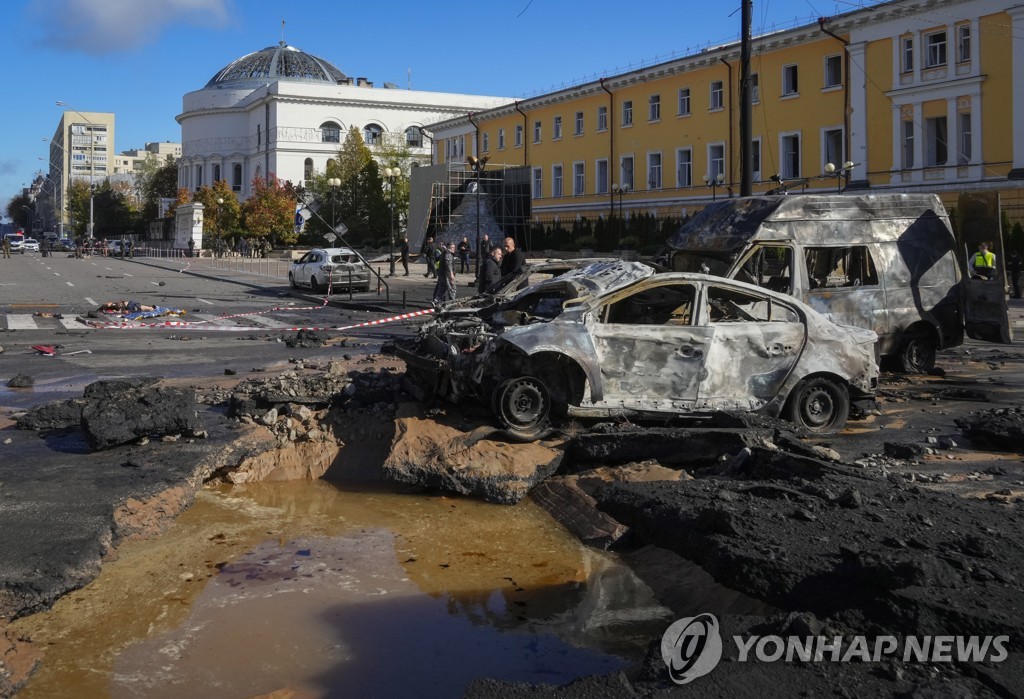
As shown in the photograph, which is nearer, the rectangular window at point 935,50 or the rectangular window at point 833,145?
the rectangular window at point 935,50

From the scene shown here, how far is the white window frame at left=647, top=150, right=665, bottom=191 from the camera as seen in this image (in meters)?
53.3

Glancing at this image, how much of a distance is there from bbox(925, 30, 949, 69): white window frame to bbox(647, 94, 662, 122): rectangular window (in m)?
16.1

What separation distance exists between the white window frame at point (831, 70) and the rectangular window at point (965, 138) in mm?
6423

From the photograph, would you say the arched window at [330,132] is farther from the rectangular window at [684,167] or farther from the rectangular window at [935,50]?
the rectangular window at [935,50]

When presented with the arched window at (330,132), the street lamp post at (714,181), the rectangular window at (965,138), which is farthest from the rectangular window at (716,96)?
the arched window at (330,132)

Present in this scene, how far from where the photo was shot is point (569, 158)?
200ft

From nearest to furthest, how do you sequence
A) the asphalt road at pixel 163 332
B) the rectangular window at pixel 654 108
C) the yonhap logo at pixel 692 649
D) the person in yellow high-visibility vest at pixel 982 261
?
the yonhap logo at pixel 692 649, the asphalt road at pixel 163 332, the person in yellow high-visibility vest at pixel 982 261, the rectangular window at pixel 654 108

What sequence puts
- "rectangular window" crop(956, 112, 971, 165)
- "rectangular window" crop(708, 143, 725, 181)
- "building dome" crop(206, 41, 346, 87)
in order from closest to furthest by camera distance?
"rectangular window" crop(956, 112, 971, 165)
"rectangular window" crop(708, 143, 725, 181)
"building dome" crop(206, 41, 346, 87)

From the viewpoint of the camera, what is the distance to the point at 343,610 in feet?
18.1

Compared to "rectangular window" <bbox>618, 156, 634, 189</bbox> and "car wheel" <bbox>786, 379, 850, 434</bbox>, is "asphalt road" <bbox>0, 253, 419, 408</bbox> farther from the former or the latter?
"rectangular window" <bbox>618, 156, 634, 189</bbox>

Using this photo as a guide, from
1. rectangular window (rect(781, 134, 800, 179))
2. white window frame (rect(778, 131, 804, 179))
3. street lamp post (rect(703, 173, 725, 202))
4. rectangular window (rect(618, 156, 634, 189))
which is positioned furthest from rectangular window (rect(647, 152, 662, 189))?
rectangular window (rect(781, 134, 800, 179))

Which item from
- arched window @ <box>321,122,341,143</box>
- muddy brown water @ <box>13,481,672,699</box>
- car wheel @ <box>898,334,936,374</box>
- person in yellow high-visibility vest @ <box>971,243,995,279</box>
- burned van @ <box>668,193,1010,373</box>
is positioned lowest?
muddy brown water @ <box>13,481,672,699</box>

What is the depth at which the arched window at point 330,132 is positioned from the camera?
329 ft

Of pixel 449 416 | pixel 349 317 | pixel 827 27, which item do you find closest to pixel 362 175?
pixel 827 27
